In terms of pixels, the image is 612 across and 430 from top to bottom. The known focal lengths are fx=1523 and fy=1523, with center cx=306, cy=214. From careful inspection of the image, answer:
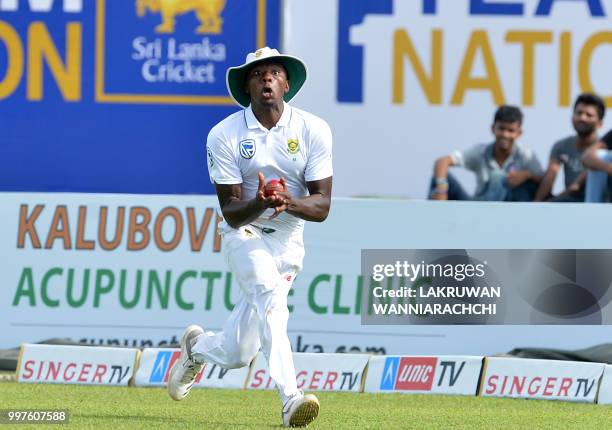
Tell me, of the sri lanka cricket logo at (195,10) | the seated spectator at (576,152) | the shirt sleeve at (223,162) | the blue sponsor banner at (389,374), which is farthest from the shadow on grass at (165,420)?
the sri lanka cricket logo at (195,10)

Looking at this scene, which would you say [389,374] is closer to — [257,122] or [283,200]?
[257,122]

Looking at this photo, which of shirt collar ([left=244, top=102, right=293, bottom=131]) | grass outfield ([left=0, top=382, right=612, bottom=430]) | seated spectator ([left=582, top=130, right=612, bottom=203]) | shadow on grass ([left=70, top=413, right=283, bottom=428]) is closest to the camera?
shadow on grass ([left=70, top=413, right=283, bottom=428])

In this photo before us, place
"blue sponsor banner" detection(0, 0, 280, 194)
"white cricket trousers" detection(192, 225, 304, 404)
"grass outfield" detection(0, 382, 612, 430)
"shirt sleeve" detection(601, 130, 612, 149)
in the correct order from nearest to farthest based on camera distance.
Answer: "white cricket trousers" detection(192, 225, 304, 404), "grass outfield" detection(0, 382, 612, 430), "shirt sleeve" detection(601, 130, 612, 149), "blue sponsor banner" detection(0, 0, 280, 194)

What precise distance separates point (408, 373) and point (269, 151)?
9.70 ft

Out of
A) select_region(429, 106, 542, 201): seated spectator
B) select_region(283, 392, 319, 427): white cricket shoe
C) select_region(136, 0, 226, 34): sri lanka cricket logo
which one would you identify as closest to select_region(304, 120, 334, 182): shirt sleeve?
select_region(283, 392, 319, 427): white cricket shoe

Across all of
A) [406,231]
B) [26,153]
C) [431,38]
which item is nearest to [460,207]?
[406,231]

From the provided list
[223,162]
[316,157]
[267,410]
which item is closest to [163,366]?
[267,410]

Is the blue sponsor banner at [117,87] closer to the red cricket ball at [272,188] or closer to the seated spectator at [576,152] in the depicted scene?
the seated spectator at [576,152]

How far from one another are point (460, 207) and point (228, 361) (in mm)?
3616

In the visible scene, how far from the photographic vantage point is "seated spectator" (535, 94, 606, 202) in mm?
12836

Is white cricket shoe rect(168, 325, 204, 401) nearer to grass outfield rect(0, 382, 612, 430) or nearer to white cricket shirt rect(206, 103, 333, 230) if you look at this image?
grass outfield rect(0, 382, 612, 430)

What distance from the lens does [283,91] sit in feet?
27.7

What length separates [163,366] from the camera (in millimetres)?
10742

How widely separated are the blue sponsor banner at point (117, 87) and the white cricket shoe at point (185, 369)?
4.42m
